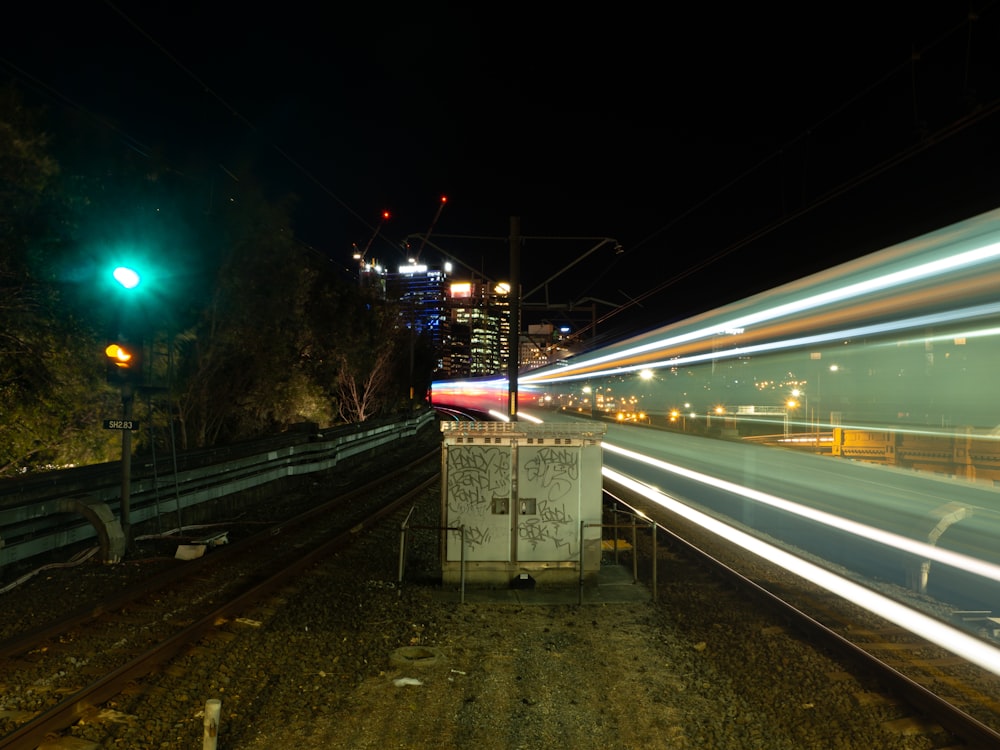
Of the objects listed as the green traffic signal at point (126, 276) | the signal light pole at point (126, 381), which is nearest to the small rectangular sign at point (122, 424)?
the signal light pole at point (126, 381)

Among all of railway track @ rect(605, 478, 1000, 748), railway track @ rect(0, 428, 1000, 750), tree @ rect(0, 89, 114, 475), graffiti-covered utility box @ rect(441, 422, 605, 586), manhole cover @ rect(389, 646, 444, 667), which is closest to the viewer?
railway track @ rect(0, 428, 1000, 750)

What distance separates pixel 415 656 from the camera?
612 centimetres

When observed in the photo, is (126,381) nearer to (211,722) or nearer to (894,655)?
(211,722)

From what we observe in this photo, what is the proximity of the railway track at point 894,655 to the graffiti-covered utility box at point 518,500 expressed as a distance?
261cm

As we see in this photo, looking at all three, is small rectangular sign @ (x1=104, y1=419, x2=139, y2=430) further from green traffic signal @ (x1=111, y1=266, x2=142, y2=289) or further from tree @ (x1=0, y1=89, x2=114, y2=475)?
tree @ (x1=0, y1=89, x2=114, y2=475)

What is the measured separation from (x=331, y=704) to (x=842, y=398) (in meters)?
10.5

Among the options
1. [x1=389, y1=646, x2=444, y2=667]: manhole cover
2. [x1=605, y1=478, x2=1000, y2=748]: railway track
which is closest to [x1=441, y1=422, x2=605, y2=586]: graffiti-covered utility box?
[x1=389, y1=646, x2=444, y2=667]: manhole cover

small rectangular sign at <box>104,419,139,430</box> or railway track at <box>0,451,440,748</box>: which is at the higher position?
small rectangular sign at <box>104,419,139,430</box>

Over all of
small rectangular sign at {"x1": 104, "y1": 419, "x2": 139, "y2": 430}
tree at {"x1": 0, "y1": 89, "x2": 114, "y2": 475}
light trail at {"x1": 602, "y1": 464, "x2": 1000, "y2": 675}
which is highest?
tree at {"x1": 0, "y1": 89, "x2": 114, "y2": 475}

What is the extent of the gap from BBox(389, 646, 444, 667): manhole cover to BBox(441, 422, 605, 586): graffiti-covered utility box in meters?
1.86

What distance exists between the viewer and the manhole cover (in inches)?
234

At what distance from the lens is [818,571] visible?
9.95 m

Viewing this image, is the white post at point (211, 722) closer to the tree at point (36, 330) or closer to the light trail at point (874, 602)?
the light trail at point (874, 602)

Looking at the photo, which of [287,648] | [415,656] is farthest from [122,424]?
[415,656]
